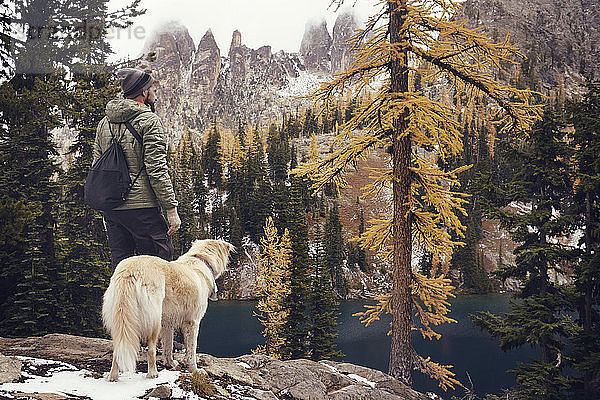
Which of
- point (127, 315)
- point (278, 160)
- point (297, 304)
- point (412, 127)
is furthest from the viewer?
point (278, 160)

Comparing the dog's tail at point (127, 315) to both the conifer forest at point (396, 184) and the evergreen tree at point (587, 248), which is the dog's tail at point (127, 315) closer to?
the conifer forest at point (396, 184)

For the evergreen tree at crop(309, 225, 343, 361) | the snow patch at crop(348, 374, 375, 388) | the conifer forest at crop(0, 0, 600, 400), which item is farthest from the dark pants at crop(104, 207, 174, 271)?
the evergreen tree at crop(309, 225, 343, 361)

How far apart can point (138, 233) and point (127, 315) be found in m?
1.20

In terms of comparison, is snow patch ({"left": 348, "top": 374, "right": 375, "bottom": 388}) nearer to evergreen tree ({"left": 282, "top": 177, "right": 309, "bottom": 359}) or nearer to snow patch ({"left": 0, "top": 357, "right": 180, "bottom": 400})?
snow patch ({"left": 0, "top": 357, "right": 180, "bottom": 400})

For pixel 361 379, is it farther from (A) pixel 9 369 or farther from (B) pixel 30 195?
(B) pixel 30 195

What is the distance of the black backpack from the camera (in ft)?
14.0

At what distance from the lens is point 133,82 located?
15.3ft

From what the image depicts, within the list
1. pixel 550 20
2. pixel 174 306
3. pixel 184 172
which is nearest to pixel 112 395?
pixel 174 306

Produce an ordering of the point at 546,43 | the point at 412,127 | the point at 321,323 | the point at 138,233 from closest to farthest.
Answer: the point at 138,233 < the point at 412,127 < the point at 321,323 < the point at 546,43

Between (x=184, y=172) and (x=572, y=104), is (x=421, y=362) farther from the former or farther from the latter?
(x=184, y=172)

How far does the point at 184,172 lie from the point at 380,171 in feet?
236

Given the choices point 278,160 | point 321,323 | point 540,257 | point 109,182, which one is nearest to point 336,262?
point 278,160

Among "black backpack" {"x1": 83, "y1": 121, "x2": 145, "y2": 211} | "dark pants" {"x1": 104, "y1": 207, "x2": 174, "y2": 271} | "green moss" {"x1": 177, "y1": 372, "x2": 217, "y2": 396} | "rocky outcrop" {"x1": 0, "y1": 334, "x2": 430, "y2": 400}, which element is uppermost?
"black backpack" {"x1": 83, "y1": 121, "x2": 145, "y2": 211}

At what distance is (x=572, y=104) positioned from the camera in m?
16.2
